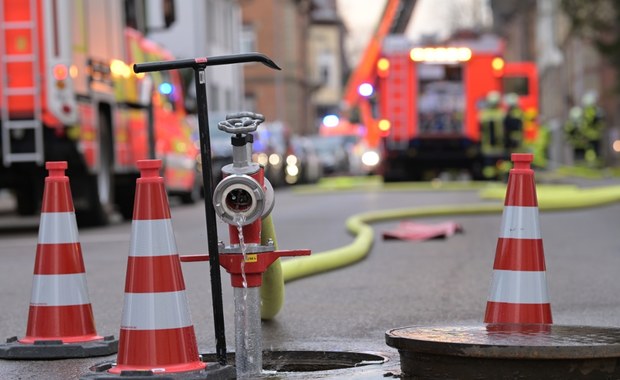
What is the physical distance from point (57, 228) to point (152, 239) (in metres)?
1.19

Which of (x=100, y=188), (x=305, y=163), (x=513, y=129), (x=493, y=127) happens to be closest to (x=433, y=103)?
(x=493, y=127)

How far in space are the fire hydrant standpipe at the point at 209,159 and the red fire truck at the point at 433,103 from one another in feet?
86.8

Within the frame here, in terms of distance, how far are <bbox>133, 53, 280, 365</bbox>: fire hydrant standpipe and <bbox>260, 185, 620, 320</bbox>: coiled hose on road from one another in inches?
26.2

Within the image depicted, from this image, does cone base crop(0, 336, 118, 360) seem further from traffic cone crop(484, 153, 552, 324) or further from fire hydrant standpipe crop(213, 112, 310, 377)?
traffic cone crop(484, 153, 552, 324)

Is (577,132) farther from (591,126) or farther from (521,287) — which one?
(521,287)

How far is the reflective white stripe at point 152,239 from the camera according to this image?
16.6 ft

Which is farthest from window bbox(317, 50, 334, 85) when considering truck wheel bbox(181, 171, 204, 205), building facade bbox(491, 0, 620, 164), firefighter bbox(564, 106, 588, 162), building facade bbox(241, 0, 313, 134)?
truck wheel bbox(181, 171, 204, 205)

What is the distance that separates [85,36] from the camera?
52.3ft

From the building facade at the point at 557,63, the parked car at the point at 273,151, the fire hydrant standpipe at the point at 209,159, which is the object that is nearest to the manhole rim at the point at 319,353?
the fire hydrant standpipe at the point at 209,159

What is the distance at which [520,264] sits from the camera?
5898 millimetres

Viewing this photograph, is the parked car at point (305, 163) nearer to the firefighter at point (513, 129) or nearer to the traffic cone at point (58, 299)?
the firefighter at point (513, 129)

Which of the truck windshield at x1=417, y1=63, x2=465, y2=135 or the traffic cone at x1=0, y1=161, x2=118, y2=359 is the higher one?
the truck windshield at x1=417, y1=63, x2=465, y2=135

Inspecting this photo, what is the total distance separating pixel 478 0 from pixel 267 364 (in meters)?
97.0

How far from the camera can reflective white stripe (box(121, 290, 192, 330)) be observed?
16.3 feet
